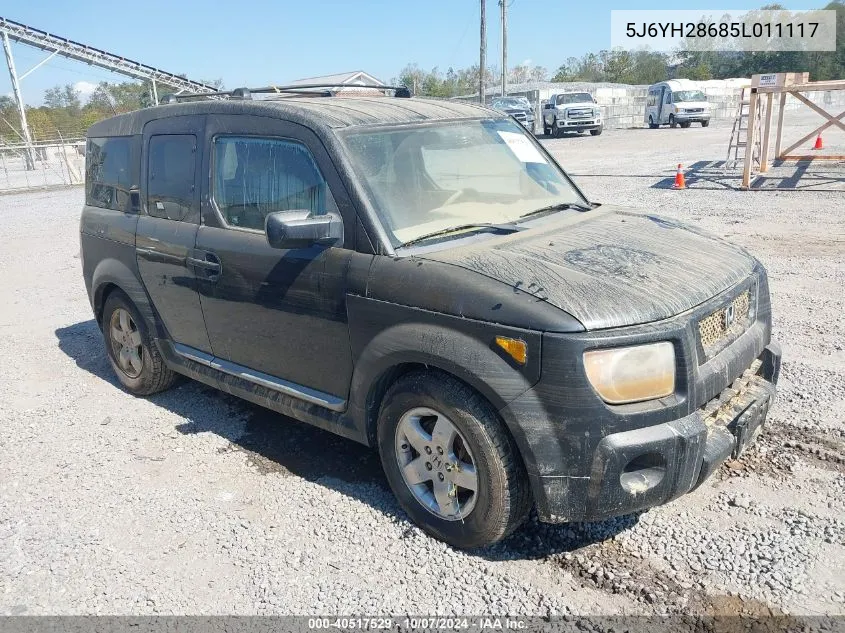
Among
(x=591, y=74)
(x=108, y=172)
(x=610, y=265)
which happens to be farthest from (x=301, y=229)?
(x=591, y=74)

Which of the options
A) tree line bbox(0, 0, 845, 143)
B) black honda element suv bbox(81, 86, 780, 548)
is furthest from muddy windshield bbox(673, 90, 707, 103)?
black honda element suv bbox(81, 86, 780, 548)

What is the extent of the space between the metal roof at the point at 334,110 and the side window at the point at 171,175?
0.18 m

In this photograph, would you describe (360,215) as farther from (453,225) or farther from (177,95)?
(177,95)

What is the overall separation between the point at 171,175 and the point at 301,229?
1.65 meters

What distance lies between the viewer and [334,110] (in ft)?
12.3

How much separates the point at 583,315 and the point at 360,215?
122cm

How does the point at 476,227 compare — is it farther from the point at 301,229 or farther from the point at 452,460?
the point at 452,460

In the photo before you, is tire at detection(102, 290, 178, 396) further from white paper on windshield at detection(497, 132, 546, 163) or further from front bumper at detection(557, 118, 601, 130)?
front bumper at detection(557, 118, 601, 130)

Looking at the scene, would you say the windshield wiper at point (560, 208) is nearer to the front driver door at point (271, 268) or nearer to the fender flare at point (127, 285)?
the front driver door at point (271, 268)

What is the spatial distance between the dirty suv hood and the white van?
35162 mm

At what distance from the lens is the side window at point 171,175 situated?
426cm

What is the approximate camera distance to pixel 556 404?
2693mm

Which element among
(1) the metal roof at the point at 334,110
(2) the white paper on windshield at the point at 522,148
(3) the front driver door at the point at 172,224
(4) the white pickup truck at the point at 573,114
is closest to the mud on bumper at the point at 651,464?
(2) the white paper on windshield at the point at 522,148

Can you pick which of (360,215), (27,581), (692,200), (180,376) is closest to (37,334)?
(180,376)
